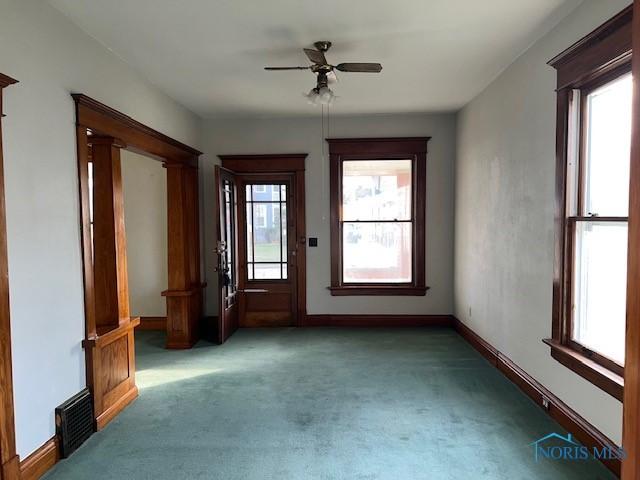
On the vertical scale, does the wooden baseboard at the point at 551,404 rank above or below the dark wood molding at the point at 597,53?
below

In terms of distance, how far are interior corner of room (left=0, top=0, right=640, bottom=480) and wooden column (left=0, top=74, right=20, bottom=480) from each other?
12mm

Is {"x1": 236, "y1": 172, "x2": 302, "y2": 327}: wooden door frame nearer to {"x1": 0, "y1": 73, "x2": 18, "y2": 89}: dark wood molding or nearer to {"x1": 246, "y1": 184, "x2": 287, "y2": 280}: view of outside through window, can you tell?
{"x1": 246, "y1": 184, "x2": 287, "y2": 280}: view of outside through window

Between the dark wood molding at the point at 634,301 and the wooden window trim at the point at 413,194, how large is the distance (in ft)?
15.0

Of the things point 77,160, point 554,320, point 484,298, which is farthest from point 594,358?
point 77,160

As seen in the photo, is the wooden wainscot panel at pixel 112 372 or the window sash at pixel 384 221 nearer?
the wooden wainscot panel at pixel 112 372

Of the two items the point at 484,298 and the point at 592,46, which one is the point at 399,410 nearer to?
Result: the point at 484,298

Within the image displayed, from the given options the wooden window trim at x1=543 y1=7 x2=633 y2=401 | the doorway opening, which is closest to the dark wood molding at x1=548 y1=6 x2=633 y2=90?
the wooden window trim at x1=543 y1=7 x2=633 y2=401

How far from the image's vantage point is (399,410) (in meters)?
3.11

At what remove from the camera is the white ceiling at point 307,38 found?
8.59 feet

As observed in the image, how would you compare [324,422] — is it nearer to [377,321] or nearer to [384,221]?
[377,321]

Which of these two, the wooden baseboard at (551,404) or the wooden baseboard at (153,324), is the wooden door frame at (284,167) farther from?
the wooden baseboard at (551,404)

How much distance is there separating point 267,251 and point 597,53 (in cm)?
421

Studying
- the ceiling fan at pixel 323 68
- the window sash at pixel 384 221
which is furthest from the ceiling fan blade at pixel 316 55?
the window sash at pixel 384 221

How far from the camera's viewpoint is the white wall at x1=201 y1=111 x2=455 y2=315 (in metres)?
5.43
